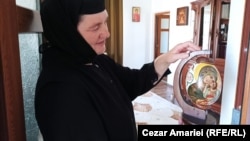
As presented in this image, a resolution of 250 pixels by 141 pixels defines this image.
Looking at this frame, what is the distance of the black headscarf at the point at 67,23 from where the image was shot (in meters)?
0.59

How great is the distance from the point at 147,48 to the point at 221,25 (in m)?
2.55

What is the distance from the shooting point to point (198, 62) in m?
1.15

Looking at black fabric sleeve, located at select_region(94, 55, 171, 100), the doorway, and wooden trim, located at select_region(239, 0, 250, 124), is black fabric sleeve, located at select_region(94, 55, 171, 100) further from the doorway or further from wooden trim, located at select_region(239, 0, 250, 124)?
the doorway

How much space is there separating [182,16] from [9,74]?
4126 millimetres

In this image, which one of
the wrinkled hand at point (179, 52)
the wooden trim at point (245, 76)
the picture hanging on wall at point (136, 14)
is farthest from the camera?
the picture hanging on wall at point (136, 14)

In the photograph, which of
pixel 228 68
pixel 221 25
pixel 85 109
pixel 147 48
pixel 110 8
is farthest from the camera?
pixel 147 48

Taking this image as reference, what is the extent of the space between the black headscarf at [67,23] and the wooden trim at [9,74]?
11 centimetres

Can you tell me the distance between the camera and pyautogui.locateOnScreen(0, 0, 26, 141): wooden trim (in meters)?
0.46

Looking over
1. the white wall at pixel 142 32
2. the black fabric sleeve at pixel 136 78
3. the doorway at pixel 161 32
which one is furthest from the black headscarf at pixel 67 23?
the doorway at pixel 161 32

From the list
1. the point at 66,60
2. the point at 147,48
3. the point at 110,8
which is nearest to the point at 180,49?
the point at 66,60

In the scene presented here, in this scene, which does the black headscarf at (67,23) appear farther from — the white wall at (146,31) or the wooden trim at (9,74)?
the white wall at (146,31)

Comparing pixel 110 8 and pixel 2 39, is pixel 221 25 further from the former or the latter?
pixel 2 39

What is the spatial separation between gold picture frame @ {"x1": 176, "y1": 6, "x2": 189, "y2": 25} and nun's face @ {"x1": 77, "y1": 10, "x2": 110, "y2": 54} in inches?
148

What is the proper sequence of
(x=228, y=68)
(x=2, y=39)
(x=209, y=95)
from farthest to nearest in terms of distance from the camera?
(x=209, y=95)
(x=228, y=68)
(x=2, y=39)
